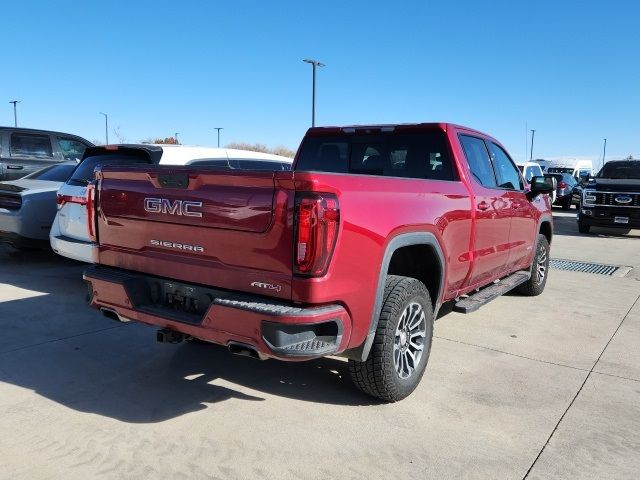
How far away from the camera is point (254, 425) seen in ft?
10.9

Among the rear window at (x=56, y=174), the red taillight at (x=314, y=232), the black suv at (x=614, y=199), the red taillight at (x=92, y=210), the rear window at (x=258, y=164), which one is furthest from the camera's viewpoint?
the black suv at (x=614, y=199)

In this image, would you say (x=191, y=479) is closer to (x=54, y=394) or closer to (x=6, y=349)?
(x=54, y=394)

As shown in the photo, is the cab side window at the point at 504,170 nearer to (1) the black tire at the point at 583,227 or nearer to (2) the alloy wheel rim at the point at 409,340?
(2) the alloy wheel rim at the point at 409,340

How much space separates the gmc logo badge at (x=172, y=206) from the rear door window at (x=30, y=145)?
8900 mm

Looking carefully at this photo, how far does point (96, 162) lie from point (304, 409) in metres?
4.12

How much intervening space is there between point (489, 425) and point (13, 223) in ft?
22.0

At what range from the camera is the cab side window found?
17.9 feet

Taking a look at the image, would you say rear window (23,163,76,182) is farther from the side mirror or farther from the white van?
the white van

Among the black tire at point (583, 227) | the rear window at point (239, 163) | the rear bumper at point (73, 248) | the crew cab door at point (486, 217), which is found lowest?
the black tire at point (583, 227)

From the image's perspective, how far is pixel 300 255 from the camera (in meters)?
2.81

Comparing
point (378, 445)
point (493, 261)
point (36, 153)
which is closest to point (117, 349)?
point (378, 445)

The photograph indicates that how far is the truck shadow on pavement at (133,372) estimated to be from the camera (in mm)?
3641

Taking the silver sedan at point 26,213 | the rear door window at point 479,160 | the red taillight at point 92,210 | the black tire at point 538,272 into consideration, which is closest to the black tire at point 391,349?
the rear door window at point 479,160

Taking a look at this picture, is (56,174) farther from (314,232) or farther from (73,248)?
(314,232)
